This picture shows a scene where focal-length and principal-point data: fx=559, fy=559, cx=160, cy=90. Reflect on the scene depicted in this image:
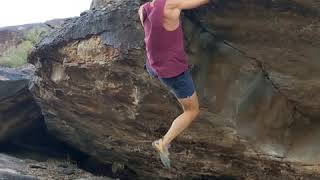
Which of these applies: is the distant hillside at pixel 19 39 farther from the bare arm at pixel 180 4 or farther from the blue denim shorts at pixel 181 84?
the bare arm at pixel 180 4

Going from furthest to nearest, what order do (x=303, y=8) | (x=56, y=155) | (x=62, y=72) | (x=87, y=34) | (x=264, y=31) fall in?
(x=56, y=155)
(x=62, y=72)
(x=87, y=34)
(x=264, y=31)
(x=303, y=8)

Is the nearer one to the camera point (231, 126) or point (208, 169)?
point (231, 126)

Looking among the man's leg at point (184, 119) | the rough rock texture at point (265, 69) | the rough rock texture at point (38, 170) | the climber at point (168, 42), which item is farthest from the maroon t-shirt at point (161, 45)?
the rough rock texture at point (38, 170)

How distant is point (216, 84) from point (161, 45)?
1723 mm

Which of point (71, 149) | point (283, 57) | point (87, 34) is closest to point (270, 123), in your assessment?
point (283, 57)

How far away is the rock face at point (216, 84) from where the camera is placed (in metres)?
7.11

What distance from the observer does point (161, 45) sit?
20.5 ft

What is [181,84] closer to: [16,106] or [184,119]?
[184,119]

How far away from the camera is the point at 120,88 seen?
8.37m

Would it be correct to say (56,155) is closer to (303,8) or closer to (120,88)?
(120,88)

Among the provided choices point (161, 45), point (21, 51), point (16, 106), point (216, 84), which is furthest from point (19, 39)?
point (161, 45)

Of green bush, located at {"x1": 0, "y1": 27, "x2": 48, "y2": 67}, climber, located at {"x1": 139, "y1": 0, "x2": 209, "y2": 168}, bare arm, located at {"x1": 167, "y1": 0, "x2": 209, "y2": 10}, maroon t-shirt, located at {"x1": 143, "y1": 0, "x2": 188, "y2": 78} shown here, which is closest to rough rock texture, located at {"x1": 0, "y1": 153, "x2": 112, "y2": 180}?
green bush, located at {"x1": 0, "y1": 27, "x2": 48, "y2": 67}

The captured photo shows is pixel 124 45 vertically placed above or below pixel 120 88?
above

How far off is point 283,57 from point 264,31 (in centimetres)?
46
